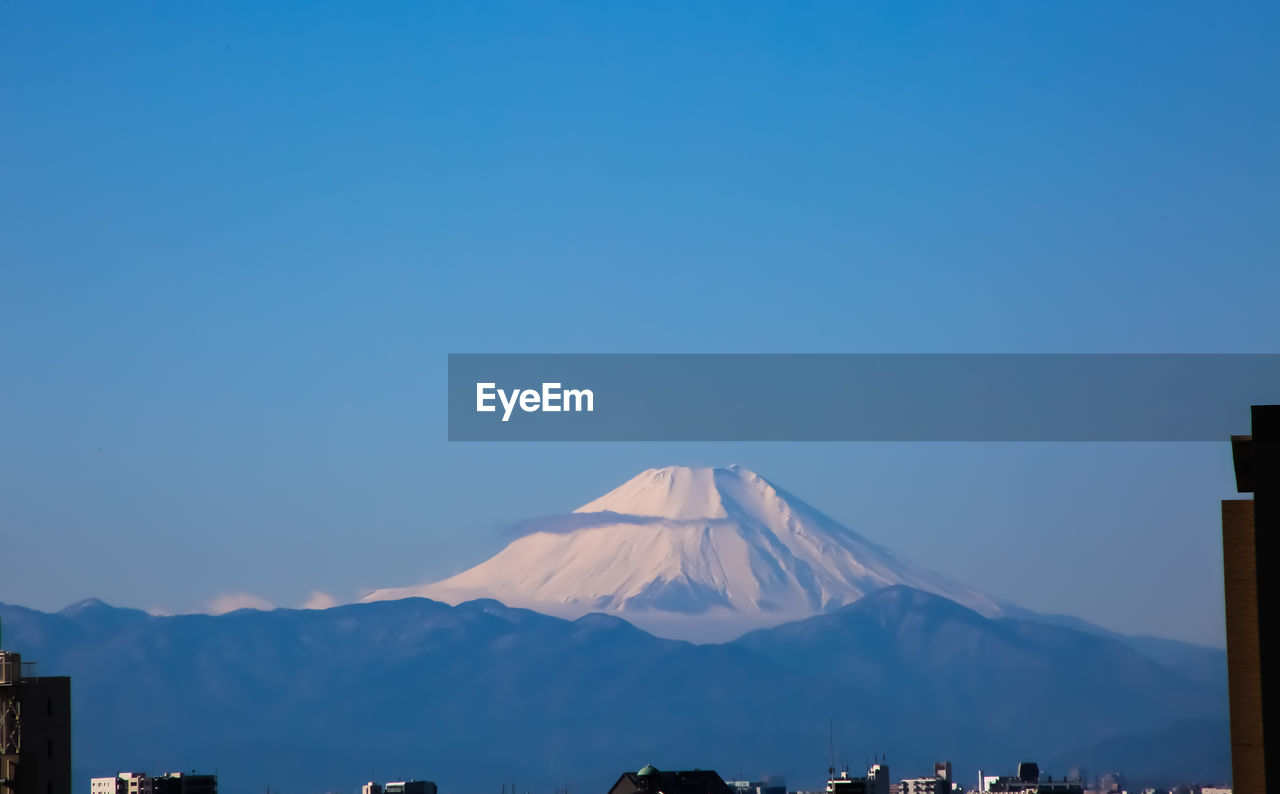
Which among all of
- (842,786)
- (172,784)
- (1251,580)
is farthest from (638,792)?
(1251,580)

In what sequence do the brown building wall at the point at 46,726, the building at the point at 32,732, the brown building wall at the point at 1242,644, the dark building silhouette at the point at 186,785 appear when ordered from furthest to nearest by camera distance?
1. the dark building silhouette at the point at 186,785
2. the brown building wall at the point at 46,726
3. the building at the point at 32,732
4. the brown building wall at the point at 1242,644

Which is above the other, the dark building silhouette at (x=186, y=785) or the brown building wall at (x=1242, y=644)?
the brown building wall at (x=1242, y=644)

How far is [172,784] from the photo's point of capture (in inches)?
4363

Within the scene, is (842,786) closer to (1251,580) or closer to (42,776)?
(42,776)

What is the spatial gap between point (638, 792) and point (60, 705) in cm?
14402

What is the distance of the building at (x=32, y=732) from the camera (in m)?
47.5

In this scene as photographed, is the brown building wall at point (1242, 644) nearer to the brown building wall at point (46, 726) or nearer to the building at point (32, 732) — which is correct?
the building at point (32, 732)

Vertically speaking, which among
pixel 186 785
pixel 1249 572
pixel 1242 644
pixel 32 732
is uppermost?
pixel 1249 572

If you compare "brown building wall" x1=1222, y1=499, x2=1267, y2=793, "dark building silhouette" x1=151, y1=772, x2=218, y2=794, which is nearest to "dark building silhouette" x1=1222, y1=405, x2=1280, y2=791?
"brown building wall" x1=1222, y1=499, x2=1267, y2=793

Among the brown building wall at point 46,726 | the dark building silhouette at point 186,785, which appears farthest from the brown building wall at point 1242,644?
the dark building silhouette at point 186,785

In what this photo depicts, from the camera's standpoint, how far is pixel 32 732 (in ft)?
172

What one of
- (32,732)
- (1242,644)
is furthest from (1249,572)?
(32,732)

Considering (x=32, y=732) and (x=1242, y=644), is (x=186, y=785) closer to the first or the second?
(x=32, y=732)

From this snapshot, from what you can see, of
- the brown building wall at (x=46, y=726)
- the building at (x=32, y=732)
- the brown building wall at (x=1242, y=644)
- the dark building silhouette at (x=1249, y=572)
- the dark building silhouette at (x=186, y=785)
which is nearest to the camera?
the dark building silhouette at (x=1249, y=572)
